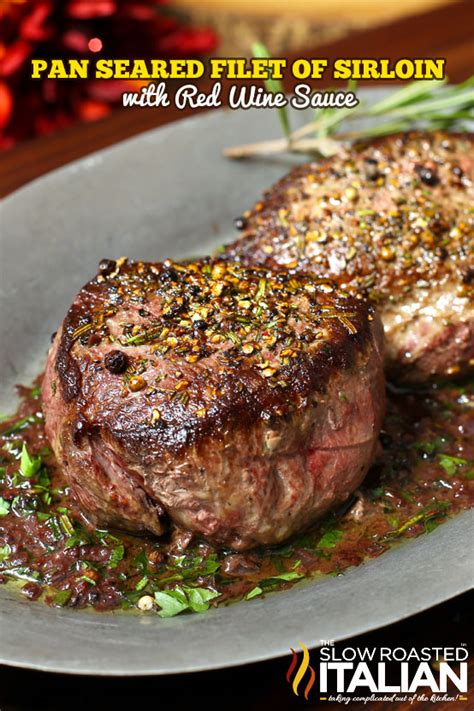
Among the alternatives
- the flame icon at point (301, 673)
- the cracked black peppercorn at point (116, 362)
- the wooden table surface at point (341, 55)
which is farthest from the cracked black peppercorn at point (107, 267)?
the wooden table surface at point (341, 55)

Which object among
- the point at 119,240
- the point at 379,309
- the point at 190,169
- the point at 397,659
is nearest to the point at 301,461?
the point at 397,659

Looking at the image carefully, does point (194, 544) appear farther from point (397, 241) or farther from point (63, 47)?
point (63, 47)

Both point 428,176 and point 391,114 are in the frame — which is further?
point 391,114

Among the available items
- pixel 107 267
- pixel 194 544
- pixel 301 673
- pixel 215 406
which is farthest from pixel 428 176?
pixel 301 673

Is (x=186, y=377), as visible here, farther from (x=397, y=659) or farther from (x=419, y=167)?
(x=419, y=167)

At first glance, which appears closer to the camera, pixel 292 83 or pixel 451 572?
pixel 451 572
